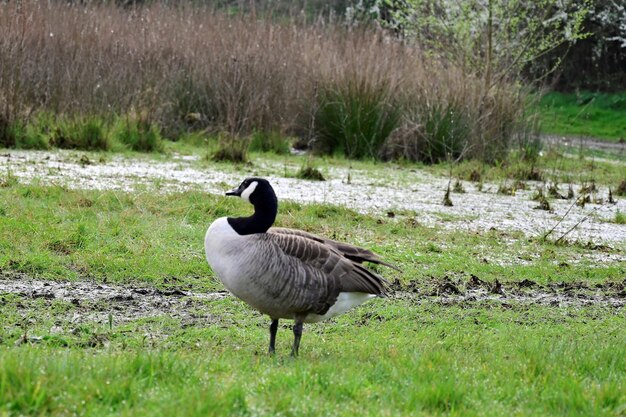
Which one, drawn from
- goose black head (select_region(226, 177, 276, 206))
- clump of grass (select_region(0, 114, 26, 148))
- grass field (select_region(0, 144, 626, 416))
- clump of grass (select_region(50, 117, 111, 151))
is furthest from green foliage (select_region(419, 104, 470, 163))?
goose black head (select_region(226, 177, 276, 206))

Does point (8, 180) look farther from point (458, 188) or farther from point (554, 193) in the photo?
point (554, 193)

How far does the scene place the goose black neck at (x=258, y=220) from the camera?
671 centimetres

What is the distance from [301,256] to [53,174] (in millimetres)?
7941

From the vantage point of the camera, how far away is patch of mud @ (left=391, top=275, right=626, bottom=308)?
9258 mm

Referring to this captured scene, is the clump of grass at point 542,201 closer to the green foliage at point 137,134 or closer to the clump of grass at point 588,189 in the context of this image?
the clump of grass at point 588,189

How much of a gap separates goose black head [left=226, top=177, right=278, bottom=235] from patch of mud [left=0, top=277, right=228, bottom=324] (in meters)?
1.36

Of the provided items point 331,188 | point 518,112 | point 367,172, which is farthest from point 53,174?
point 518,112

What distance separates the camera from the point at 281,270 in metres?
6.58

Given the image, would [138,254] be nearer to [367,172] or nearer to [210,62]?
[367,172]

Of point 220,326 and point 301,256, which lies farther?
point 220,326

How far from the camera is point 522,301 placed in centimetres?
931

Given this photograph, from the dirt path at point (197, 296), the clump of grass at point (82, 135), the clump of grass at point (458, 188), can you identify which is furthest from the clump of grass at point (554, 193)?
the clump of grass at point (82, 135)

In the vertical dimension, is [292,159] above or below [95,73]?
below

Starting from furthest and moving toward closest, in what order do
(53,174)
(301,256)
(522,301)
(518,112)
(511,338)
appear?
1. (518,112)
2. (53,174)
3. (522,301)
4. (511,338)
5. (301,256)
